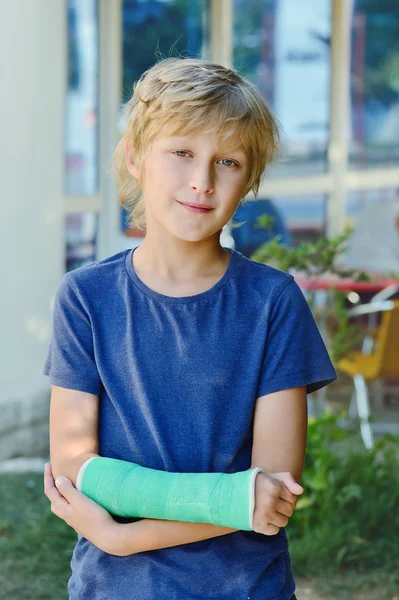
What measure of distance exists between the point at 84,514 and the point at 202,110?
63 cm

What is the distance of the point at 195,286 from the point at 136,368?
0.17 metres

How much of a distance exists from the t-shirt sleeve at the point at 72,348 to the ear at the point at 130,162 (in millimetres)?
217

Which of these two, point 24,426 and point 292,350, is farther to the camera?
point 24,426

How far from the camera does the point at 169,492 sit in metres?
1.42

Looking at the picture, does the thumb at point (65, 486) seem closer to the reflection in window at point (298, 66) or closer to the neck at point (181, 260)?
the neck at point (181, 260)

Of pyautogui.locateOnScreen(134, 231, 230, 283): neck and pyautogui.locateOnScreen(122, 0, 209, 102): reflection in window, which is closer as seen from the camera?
pyautogui.locateOnScreen(134, 231, 230, 283): neck

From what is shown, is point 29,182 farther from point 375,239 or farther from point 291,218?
point 375,239

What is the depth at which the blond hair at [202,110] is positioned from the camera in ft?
4.88

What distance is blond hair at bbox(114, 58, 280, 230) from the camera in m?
1.49

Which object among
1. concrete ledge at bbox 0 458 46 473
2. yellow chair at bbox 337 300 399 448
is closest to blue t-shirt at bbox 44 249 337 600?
concrete ledge at bbox 0 458 46 473

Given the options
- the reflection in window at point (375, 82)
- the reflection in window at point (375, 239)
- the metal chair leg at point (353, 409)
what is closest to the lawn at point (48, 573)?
the metal chair leg at point (353, 409)

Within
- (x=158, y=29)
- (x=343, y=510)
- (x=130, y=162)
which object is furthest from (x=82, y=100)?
(x=130, y=162)

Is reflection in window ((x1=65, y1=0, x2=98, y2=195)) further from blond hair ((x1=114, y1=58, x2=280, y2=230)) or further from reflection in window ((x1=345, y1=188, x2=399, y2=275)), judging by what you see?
blond hair ((x1=114, y1=58, x2=280, y2=230))

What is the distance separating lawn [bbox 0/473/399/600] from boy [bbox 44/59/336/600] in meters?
2.06
